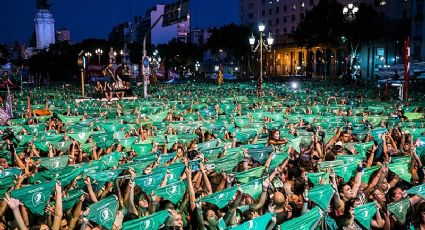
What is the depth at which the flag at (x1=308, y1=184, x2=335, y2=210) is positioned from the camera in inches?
290

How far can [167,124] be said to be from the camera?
609 inches

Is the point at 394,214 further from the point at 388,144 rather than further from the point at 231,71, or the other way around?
the point at 231,71

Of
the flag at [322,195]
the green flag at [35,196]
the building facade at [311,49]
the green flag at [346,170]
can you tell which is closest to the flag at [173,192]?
the green flag at [35,196]

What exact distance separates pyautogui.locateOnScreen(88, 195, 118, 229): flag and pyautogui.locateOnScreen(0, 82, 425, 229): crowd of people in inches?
0.7

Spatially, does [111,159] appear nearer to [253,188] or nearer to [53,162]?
[53,162]

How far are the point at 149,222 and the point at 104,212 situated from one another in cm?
81

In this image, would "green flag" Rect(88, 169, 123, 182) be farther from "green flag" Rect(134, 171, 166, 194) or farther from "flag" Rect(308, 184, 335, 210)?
"flag" Rect(308, 184, 335, 210)

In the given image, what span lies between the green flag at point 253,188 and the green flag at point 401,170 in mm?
3051

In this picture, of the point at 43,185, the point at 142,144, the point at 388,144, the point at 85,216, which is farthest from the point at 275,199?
the point at 388,144

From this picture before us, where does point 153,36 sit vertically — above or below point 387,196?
above

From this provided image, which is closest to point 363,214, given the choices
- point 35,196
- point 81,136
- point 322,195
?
point 322,195

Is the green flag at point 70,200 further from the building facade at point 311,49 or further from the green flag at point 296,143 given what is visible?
the building facade at point 311,49

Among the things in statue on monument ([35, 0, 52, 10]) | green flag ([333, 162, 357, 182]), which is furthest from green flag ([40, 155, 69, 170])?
statue on monument ([35, 0, 52, 10])

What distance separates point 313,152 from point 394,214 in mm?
4648
